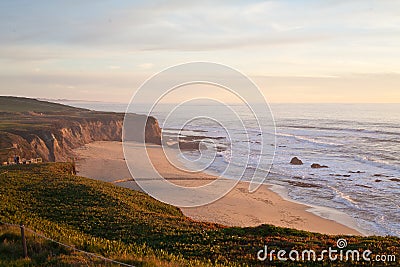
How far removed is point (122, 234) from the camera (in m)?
12.8

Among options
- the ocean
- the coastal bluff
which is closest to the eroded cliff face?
the coastal bluff

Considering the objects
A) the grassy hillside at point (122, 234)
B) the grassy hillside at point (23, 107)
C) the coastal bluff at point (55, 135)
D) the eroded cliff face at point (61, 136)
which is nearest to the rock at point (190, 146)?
the coastal bluff at point (55, 135)

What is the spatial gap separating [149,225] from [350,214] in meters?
17.0

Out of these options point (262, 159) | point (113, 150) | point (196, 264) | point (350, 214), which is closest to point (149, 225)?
point (196, 264)

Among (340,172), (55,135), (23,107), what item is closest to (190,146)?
(55,135)

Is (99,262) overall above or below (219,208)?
above

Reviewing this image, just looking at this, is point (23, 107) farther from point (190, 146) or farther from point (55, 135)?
point (190, 146)

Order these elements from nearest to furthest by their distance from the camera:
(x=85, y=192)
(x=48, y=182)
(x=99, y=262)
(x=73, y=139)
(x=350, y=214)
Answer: (x=99, y=262), (x=85, y=192), (x=48, y=182), (x=350, y=214), (x=73, y=139)

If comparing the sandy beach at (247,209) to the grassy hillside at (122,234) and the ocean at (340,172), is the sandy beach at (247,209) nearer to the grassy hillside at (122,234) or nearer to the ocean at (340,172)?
the ocean at (340,172)

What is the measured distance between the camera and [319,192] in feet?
105

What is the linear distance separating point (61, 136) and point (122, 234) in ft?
134

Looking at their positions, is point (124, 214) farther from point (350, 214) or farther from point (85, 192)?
point (350, 214)

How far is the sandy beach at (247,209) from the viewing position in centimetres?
2327

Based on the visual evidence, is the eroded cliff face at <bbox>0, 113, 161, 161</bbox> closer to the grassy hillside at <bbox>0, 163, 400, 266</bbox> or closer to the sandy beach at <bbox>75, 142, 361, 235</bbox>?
the sandy beach at <bbox>75, 142, 361, 235</bbox>
